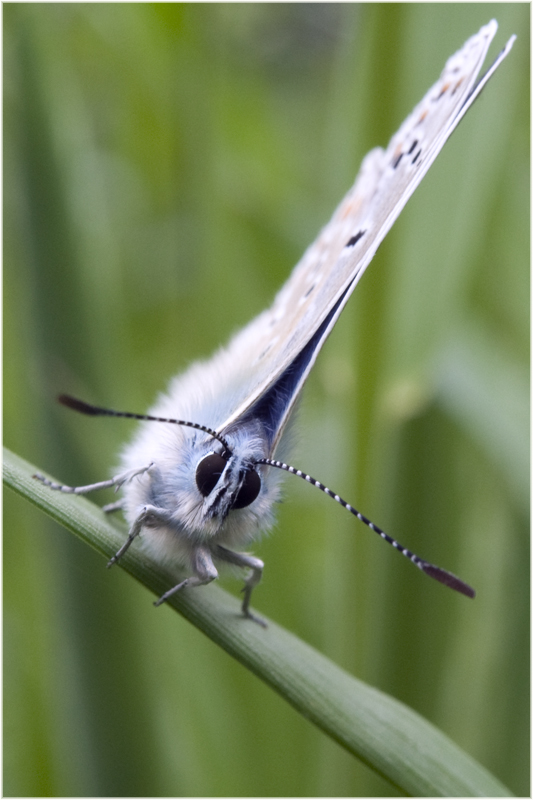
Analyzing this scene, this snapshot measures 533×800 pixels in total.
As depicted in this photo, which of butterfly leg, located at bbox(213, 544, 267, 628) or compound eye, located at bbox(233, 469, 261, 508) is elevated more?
compound eye, located at bbox(233, 469, 261, 508)

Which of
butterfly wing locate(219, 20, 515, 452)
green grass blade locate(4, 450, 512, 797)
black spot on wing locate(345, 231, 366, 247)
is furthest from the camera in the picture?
black spot on wing locate(345, 231, 366, 247)

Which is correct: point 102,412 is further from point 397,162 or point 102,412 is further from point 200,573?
point 397,162

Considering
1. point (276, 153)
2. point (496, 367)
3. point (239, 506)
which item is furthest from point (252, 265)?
point (239, 506)

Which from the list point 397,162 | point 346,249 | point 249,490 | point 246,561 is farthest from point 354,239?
point 246,561

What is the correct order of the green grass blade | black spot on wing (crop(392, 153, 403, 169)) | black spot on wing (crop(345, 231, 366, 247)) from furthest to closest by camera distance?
black spot on wing (crop(392, 153, 403, 169))
black spot on wing (crop(345, 231, 366, 247))
the green grass blade

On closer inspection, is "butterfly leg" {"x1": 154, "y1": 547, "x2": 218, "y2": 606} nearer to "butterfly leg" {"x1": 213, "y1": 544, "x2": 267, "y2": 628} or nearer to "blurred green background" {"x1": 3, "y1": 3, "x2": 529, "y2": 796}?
"butterfly leg" {"x1": 213, "y1": 544, "x2": 267, "y2": 628}

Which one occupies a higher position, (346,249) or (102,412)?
(346,249)

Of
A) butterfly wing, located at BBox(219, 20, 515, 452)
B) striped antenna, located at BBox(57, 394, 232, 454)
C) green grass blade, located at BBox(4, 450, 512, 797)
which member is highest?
butterfly wing, located at BBox(219, 20, 515, 452)

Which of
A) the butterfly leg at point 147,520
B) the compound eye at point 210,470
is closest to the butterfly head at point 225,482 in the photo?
the compound eye at point 210,470

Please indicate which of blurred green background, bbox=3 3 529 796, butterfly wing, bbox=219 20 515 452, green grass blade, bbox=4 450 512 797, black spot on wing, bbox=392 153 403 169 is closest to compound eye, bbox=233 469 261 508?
butterfly wing, bbox=219 20 515 452
